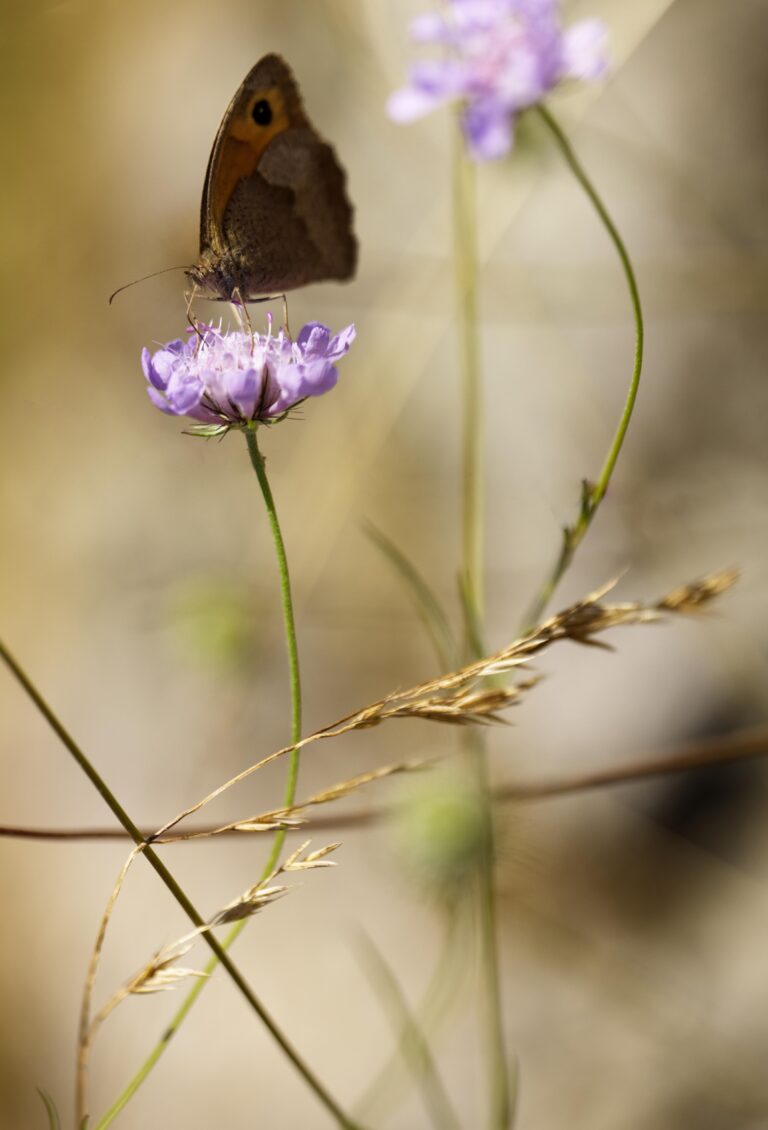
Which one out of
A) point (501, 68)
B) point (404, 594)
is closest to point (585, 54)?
point (501, 68)

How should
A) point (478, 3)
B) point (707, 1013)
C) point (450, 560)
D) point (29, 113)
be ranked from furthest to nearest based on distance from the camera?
point (29, 113) → point (450, 560) → point (707, 1013) → point (478, 3)

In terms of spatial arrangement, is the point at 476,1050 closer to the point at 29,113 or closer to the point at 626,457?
the point at 626,457

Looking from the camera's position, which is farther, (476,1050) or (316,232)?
(476,1050)

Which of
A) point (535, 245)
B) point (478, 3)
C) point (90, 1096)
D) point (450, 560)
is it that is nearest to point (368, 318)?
point (535, 245)

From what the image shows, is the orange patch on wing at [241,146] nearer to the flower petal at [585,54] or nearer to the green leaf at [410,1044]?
the flower petal at [585,54]

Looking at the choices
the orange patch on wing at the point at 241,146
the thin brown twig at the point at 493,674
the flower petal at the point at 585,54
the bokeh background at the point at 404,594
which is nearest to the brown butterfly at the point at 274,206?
the orange patch on wing at the point at 241,146

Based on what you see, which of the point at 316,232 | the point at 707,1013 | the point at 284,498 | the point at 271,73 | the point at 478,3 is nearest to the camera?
the point at 478,3

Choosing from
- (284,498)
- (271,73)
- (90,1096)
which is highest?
(284,498)

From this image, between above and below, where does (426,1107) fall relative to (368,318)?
below

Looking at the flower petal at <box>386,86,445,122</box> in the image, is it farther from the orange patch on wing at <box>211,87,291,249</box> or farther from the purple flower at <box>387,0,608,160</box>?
the orange patch on wing at <box>211,87,291,249</box>
